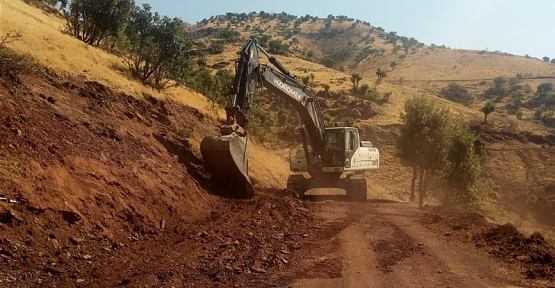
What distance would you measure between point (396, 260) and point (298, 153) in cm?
1378

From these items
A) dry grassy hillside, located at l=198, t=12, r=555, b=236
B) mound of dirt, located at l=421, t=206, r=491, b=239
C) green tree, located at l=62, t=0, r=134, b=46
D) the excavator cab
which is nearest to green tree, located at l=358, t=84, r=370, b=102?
dry grassy hillside, located at l=198, t=12, r=555, b=236

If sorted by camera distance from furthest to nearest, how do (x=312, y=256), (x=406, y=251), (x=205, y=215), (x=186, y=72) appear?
(x=186, y=72)
(x=205, y=215)
(x=406, y=251)
(x=312, y=256)

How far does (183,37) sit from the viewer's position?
24844 mm

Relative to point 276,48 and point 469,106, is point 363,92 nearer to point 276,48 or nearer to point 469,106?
point 469,106

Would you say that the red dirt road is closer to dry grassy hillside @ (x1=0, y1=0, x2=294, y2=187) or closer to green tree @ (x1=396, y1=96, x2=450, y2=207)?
dry grassy hillside @ (x1=0, y1=0, x2=294, y2=187)

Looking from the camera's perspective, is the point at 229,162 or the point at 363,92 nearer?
the point at 229,162

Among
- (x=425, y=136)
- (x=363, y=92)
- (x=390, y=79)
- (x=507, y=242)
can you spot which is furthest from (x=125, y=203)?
(x=390, y=79)

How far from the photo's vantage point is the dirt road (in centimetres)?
772

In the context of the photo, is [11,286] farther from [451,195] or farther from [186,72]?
[451,195]

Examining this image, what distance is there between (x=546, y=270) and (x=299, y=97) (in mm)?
12904

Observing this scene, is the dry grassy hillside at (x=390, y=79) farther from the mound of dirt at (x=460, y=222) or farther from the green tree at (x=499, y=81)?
the mound of dirt at (x=460, y=222)

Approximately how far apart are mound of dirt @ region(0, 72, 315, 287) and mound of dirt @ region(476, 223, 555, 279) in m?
4.37

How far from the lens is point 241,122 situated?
1636 cm

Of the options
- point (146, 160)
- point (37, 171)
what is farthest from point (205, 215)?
point (37, 171)
